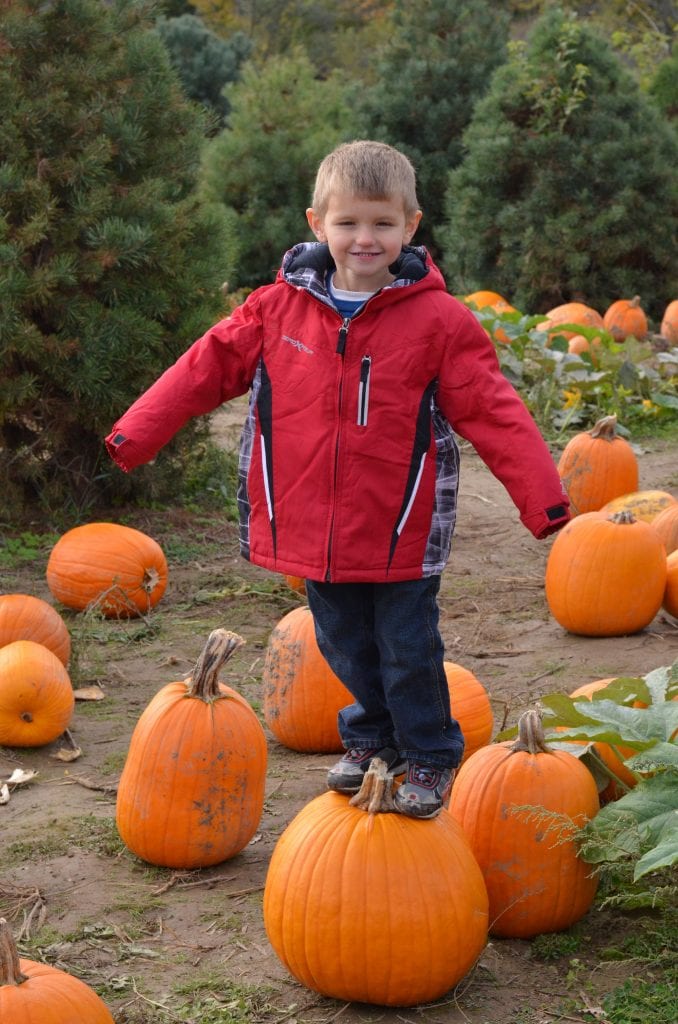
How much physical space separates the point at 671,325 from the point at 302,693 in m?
8.13

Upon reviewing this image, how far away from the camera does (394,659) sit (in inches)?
119

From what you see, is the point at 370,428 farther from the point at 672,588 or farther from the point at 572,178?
the point at 572,178

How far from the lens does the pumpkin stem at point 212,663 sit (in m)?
3.32

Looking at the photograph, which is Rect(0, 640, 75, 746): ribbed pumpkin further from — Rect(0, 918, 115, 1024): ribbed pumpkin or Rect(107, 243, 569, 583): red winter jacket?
Rect(0, 918, 115, 1024): ribbed pumpkin

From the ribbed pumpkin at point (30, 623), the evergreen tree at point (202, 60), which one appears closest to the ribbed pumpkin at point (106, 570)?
the ribbed pumpkin at point (30, 623)

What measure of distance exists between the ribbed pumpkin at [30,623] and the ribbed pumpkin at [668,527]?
260cm

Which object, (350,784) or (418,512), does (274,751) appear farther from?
(418,512)

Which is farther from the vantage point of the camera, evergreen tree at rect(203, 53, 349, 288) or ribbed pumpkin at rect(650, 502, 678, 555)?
evergreen tree at rect(203, 53, 349, 288)

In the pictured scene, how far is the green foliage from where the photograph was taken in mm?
8945

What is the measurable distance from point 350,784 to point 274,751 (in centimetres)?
120

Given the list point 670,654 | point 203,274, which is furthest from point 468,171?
point 670,654

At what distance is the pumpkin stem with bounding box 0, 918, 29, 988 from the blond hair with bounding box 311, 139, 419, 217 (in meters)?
1.75

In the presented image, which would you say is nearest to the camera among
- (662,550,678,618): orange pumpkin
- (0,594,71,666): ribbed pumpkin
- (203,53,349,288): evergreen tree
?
(0,594,71,666): ribbed pumpkin

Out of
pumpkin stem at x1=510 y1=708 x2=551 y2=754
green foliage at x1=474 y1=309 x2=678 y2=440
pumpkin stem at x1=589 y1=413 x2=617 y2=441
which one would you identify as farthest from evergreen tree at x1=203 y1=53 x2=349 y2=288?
pumpkin stem at x1=510 y1=708 x2=551 y2=754
